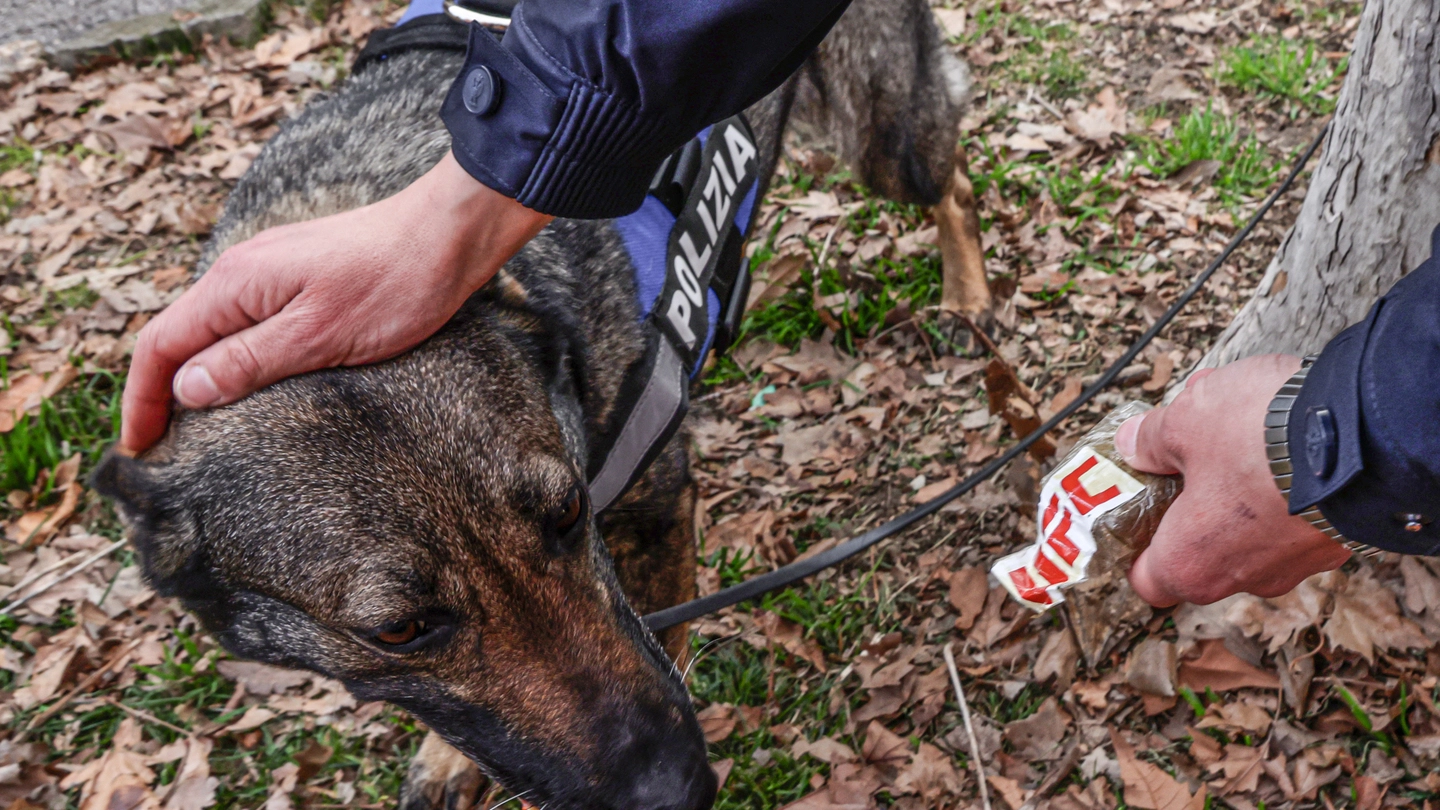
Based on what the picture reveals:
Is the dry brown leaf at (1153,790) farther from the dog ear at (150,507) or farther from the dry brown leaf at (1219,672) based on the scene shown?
the dog ear at (150,507)

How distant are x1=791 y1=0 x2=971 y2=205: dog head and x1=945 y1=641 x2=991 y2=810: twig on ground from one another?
2.19 metres

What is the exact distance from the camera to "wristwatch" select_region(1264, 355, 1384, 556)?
162cm

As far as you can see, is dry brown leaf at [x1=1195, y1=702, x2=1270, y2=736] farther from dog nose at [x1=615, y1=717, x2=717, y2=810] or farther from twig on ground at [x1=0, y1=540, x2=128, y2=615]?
twig on ground at [x1=0, y1=540, x2=128, y2=615]

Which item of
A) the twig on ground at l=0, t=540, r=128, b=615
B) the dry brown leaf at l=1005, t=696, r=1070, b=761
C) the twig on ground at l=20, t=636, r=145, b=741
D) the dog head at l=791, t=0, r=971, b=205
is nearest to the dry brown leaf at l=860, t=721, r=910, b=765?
the dry brown leaf at l=1005, t=696, r=1070, b=761

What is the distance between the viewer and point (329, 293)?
200 centimetres

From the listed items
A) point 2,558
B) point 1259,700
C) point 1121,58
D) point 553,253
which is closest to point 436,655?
point 553,253

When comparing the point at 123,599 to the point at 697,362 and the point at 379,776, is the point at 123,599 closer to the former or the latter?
the point at 379,776

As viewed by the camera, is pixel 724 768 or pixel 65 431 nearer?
pixel 724 768

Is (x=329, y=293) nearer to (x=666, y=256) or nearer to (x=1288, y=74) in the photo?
(x=666, y=256)

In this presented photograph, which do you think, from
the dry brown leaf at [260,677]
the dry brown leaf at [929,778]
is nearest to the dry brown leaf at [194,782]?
the dry brown leaf at [260,677]

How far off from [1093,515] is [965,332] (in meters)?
2.55

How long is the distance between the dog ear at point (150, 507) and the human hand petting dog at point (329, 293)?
0.57ft

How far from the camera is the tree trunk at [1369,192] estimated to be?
2451mm

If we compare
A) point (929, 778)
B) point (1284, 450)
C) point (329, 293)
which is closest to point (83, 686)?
point (329, 293)
